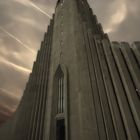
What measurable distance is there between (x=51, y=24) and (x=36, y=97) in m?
28.3

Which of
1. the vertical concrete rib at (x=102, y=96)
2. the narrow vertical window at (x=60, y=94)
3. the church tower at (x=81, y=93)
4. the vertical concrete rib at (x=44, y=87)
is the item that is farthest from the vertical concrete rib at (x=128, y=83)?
the vertical concrete rib at (x=44, y=87)

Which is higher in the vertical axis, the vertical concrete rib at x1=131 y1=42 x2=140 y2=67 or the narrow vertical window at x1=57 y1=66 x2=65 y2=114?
the vertical concrete rib at x1=131 y1=42 x2=140 y2=67

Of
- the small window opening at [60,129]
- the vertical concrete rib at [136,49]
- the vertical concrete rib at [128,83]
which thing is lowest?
the small window opening at [60,129]

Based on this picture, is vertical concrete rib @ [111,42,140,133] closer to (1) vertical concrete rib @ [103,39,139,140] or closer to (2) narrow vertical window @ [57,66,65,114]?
(1) vertical concrete rib @ [103,39,139,140]

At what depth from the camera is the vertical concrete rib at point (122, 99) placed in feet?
66.1

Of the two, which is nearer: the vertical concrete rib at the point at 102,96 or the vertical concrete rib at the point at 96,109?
the vertical concrete rib at the point at 102,96

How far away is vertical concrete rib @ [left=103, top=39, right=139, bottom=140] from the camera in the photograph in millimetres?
20156

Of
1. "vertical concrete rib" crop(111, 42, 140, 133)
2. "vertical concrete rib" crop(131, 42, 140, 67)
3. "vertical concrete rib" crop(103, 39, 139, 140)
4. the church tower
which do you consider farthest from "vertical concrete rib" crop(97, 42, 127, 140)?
"vertical concrete rib" crop(131, 42, 140, 67)

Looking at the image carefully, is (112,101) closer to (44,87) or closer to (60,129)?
(60,129)

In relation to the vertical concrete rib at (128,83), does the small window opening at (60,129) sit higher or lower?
lower

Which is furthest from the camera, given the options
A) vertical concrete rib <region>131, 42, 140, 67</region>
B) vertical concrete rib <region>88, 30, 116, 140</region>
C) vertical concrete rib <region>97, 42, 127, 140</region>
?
vertical concrete rib <region>131, 42, 140, 67</region>

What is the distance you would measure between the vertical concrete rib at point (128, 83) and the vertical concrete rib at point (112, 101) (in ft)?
6.50

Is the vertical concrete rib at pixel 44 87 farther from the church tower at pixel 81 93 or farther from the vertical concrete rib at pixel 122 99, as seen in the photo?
the vertical concrete rib at pixel 122 99

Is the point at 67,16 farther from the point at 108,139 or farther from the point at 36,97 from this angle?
the point at 108,139
